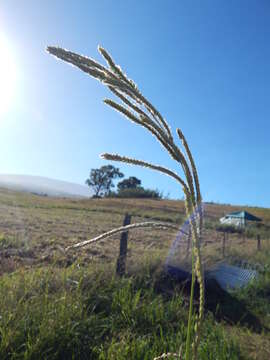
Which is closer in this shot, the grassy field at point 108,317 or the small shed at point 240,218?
the grassy field at point 108,317

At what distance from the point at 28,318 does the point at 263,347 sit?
8.26ft

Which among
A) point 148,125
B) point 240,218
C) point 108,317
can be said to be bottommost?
point 108,317

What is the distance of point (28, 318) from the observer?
2.53 meters

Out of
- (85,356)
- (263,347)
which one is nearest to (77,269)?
(85,356)

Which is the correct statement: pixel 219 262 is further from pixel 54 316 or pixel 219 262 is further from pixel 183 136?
pixel 183 136

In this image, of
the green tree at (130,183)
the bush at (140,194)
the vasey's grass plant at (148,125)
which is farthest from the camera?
the green tree at (130,183)

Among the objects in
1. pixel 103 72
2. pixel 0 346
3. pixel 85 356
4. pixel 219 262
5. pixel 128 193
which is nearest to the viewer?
pixel 103 72

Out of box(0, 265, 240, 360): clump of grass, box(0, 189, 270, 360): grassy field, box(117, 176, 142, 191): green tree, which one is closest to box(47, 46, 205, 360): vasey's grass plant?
box(0, 189, 270, 360): grassy field

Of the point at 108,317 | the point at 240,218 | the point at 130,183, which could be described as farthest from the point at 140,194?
the point at 108,317

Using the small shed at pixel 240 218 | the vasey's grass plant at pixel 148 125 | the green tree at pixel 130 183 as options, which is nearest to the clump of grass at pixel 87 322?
the vasey's grass plant at pixel 148 125

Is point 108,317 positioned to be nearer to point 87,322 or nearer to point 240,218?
point 87,322

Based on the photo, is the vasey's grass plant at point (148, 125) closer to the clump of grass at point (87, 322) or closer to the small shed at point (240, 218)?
the clump of grass at point (87, 322)

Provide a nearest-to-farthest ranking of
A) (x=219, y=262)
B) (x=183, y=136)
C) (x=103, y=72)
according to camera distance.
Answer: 1. (x=103, y=72)
2. (x=183, y=136)
3. (x=219, y=262)

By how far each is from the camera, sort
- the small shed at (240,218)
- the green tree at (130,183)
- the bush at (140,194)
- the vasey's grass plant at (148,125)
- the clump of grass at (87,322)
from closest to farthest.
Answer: the vasey's grass plant at (148,125)
the clump of grass at (87,322)
the small shed at (240,218)
the bush at (140,194)
the green tree at (130,183)
